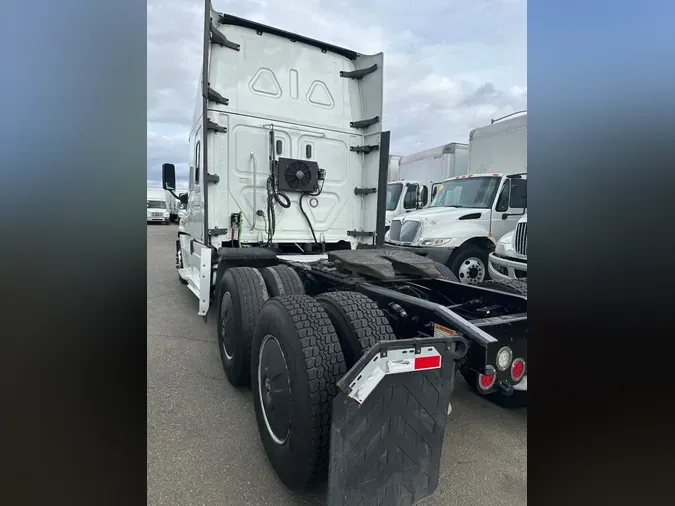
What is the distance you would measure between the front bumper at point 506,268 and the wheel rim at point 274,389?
503 centimetres

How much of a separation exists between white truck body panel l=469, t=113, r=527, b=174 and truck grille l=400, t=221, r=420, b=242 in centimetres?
290

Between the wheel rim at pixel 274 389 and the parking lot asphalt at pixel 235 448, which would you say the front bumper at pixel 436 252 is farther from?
the wheel rim at pixel 274 389

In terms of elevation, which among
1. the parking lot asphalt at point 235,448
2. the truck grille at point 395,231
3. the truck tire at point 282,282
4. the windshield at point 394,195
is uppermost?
the windshield at point 394,195

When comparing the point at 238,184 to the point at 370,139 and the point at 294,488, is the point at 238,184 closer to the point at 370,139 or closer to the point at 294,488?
the point at 370,139

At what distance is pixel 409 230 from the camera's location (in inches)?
353

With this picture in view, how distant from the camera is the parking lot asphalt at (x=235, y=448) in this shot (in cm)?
225

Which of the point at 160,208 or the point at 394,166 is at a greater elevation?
the point at 394,166

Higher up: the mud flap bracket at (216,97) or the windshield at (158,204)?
the windshield at (158,204)

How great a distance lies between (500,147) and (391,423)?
9.62 meters

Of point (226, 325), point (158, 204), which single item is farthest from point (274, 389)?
point (158, 204)

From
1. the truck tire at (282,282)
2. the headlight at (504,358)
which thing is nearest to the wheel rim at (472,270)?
the truck tire at (282,282)

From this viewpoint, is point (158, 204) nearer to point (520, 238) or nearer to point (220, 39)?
point (220, 39)
